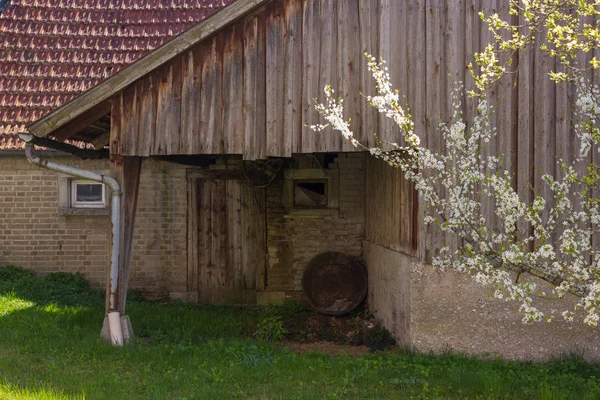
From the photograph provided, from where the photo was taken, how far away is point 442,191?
27.5 ft

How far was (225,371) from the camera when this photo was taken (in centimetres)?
751

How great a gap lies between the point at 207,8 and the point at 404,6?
22.5 feet

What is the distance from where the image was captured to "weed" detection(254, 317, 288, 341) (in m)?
10.2

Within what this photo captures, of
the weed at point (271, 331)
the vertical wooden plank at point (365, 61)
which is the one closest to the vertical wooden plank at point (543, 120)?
the vertical wooden plank at point (365, 61)

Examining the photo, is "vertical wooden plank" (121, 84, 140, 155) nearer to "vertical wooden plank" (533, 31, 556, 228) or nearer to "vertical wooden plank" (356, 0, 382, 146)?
"vertical wooden plank" (356, 0, 382, 146)

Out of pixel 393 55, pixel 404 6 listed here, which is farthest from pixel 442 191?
pixel 404 6

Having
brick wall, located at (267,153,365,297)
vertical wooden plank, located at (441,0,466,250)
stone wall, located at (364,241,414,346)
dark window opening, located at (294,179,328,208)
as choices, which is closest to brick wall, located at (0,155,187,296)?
brick wall, located at (267,153,365,297)

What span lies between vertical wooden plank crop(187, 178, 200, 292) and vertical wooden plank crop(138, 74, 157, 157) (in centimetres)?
458

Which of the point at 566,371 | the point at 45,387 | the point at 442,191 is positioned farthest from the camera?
the point at 442,191

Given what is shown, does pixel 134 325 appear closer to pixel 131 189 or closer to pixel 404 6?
pixel 131 189

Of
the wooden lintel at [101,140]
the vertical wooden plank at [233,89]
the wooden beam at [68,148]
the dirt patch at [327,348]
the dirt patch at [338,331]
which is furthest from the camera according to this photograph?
the wooden lintel at [101,140]

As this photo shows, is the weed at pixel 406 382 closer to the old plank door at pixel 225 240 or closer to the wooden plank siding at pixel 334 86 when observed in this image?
the wooden plank siding at pixel 334 86

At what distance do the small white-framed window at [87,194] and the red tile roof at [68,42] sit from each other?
144 cm

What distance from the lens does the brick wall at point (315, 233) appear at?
42.1 ft
